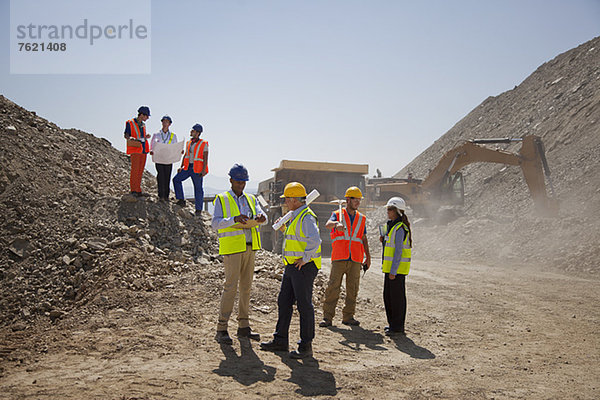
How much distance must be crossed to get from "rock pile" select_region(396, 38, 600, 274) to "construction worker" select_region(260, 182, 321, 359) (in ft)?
38.1

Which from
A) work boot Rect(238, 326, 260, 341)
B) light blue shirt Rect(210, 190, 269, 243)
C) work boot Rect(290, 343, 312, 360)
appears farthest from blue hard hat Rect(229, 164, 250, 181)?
work boot Rect(290, 343, 312, 360)

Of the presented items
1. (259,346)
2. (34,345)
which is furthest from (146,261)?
(259,346)

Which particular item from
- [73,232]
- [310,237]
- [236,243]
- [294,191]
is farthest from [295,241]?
[73,232]

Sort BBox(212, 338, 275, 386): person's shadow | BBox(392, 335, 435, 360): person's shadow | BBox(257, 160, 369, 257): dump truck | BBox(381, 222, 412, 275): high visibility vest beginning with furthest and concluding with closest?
BBox(257, 160, 369, 257): dump truck → BBox(381, 222, 412, 275): high visibility vest → BBox(392, 335, 435, 360): person's shadow → BBox(212, 338, 275, 386): person's shadow

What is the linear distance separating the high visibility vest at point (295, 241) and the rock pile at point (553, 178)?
11.7m

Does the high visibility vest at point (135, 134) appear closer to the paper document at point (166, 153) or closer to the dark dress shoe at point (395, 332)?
the paper document at point (166, 153)

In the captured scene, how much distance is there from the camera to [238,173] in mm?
5289

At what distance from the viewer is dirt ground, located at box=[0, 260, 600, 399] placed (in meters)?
3.86

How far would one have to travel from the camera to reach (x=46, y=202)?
784 cm

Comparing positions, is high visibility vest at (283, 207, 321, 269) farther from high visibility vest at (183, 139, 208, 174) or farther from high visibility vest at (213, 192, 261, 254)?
high visibility vest at (183, 139, 208, 174)

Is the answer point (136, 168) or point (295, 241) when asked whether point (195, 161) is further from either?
point (295, 241)

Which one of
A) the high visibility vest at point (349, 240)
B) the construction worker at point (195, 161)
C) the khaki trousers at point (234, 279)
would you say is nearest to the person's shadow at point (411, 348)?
the high visibility vest at point (349, 240)

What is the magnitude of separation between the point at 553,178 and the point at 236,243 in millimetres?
23127

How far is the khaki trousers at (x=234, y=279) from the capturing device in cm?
509
